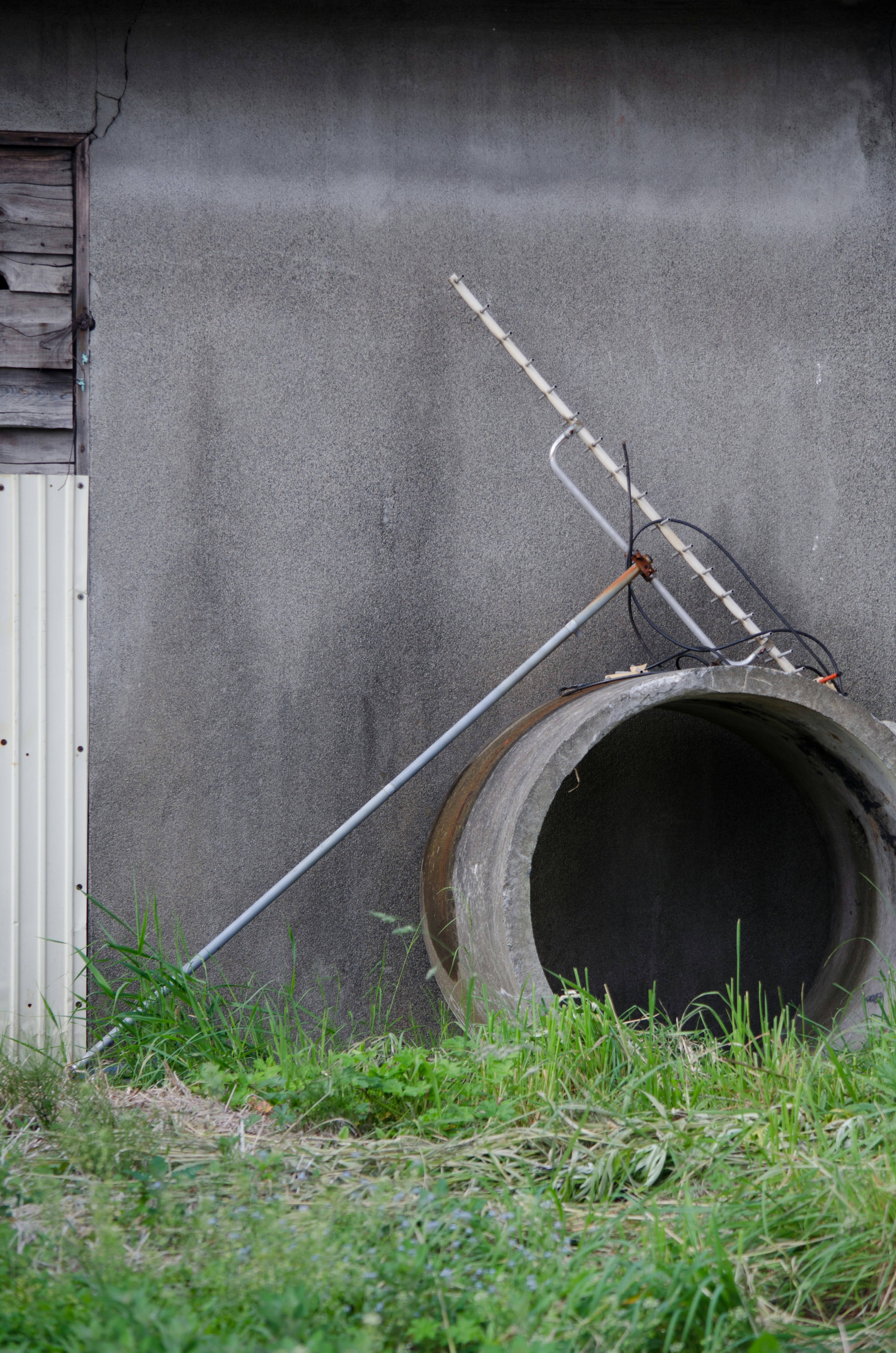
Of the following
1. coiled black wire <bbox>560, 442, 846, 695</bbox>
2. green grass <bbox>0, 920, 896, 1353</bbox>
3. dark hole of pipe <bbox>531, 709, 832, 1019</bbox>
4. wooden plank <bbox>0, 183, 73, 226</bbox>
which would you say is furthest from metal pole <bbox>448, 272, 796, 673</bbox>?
wooden plank <bbox>0, 183, 73, 226</bbox>

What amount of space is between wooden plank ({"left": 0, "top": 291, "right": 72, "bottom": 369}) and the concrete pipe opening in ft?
6.59

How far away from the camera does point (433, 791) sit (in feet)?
11.7

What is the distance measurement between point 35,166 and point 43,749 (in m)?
2.00

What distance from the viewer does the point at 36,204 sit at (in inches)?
138

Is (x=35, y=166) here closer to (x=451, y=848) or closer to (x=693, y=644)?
(x=451, y=848)

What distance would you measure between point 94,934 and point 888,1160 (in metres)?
2.48

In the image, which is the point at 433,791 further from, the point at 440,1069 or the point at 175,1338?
the point at 175,1338

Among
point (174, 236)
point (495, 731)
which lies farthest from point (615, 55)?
point (495, 731)

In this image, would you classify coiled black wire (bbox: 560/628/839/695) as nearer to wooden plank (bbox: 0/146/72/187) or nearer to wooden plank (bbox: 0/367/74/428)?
wooden plank (bbox: 0/367/74/428)

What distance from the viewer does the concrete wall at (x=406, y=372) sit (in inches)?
138

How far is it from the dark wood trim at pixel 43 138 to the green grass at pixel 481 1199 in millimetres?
2971

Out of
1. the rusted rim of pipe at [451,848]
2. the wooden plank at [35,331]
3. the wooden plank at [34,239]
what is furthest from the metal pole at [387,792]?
the wooden plank at [34,239]

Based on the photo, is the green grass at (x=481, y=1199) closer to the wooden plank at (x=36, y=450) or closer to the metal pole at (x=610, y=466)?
the metal pole at (x=610, y=466)

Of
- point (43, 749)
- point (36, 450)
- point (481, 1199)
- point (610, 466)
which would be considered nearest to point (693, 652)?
point (610, 466)
